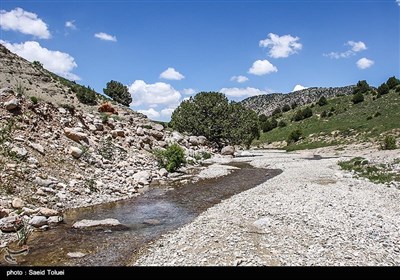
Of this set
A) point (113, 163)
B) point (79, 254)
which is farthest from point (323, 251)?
point (113, 163)

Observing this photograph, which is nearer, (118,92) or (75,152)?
(75,152)

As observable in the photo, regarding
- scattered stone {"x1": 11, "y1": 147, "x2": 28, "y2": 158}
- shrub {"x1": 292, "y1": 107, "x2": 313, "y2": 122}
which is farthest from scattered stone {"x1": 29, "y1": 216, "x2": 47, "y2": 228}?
shrub {"x1": 292, "y1": 107, "x2": 313, "y2": 122}

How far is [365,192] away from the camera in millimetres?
21797

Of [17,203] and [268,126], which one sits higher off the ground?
[268,126]

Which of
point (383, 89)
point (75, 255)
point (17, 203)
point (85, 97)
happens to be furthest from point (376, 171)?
point (383, 89)

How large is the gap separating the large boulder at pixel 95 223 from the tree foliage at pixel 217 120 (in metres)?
49.8

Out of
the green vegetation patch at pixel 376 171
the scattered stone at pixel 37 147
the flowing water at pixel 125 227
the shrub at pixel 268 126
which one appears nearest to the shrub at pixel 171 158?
the flowing water at pixel 125 227

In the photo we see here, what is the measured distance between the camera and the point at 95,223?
17219mm

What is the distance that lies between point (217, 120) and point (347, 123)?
32817 mm

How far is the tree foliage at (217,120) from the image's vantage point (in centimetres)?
6662

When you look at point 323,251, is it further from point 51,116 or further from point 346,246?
point 51,116

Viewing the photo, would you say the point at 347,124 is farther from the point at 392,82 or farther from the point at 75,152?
the point at 75,152

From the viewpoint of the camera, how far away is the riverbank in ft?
37.1

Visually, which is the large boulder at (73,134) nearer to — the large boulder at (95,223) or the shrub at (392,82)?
the large boulder at (95,223)
